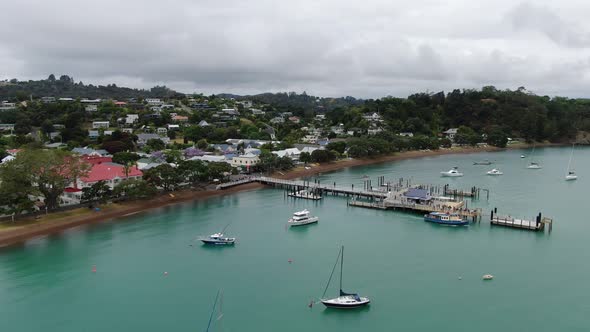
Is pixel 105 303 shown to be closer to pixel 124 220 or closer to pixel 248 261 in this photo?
pixel 248 261

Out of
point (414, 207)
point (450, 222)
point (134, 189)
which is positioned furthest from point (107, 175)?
point (450, 222)

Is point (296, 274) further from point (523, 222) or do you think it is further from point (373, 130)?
point (373, 130)

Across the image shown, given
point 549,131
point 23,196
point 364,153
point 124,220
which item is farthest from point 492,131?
point 23,196

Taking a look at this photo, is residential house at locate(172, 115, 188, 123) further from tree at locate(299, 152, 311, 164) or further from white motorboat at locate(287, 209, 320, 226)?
white motorboat at locate(287, 209, 320, 226)

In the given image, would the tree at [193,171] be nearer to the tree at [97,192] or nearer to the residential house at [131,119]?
the tree at [97,192]

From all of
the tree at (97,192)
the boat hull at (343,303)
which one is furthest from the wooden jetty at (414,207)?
the tree at (97,192)

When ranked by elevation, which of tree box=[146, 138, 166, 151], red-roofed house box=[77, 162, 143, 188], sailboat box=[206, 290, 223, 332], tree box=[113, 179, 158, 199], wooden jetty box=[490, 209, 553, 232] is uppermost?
tree box=[146, 138, 166, 151]

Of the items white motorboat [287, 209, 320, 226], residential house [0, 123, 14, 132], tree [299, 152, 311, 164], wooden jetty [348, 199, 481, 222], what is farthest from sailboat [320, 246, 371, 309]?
residential house [0, 123, 14, 132]
